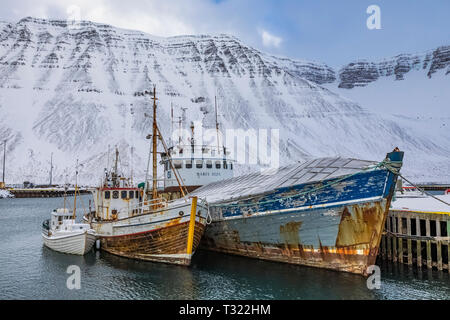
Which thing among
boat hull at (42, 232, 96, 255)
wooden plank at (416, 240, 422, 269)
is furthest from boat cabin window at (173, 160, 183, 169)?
wooden plank at (416, 240, 422, 269)

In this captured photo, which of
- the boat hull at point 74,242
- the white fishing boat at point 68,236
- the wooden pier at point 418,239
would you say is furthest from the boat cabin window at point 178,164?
the wooden pier at point 418,239

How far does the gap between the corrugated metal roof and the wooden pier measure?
14.1 feet

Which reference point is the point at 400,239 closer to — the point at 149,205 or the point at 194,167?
the point at 149,205

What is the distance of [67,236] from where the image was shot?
75.2 ft

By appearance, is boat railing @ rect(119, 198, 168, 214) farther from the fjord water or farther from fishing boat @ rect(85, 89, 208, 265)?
the fjord water

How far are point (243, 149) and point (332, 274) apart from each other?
99.0m

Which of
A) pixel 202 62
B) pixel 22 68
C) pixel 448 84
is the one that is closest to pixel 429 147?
pixel 448 84

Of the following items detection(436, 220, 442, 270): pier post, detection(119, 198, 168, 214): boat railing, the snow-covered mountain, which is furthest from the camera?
the snow-covered mountain

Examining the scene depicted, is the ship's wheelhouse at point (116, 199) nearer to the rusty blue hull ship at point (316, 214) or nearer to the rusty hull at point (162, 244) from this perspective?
the rusty hull at point (162, 244)

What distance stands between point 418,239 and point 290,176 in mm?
7052

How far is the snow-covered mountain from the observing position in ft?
367

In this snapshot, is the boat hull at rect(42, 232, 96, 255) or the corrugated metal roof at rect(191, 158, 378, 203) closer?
the corrugated metal roof at rect(191, 158, 378, 203)

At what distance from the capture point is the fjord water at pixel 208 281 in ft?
50.1
